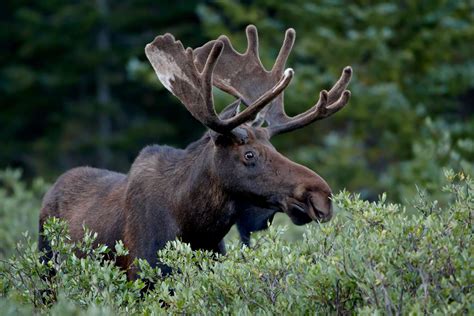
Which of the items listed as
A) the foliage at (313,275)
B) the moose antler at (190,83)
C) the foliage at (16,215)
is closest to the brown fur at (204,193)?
the moose antler at (190,83)

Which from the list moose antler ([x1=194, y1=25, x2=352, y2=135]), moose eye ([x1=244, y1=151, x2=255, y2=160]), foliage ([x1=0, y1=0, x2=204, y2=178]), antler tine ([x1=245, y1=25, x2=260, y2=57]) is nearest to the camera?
moose eye ([x1=244, y1=151, x2=255, y2=160])

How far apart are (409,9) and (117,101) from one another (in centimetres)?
961

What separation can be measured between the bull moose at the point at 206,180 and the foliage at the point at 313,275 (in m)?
0.53

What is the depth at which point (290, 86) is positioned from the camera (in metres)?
20.5

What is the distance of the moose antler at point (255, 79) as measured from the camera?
752 cm

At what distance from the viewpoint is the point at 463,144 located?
459 inches

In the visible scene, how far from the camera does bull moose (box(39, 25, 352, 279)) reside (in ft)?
22.2

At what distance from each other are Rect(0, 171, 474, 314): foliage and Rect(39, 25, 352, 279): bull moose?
1.74 ft

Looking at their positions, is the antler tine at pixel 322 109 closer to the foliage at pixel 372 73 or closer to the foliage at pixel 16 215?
the foliage at pixel 16 215

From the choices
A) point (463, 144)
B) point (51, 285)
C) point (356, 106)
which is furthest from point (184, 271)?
point (356, 106)

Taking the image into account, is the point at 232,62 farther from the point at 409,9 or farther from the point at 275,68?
the point at 409,9

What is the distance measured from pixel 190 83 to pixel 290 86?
44.8ft

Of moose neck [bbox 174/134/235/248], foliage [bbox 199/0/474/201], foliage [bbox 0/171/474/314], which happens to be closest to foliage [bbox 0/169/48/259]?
moose neck [bbox 174/134/235/248]

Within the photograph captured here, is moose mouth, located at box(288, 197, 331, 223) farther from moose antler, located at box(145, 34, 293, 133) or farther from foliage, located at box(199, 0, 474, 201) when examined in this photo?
foliage, located at box(199, 0, 474, 201)
